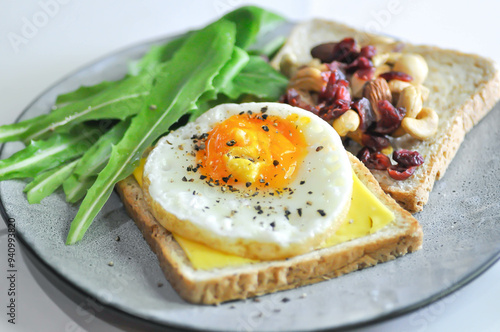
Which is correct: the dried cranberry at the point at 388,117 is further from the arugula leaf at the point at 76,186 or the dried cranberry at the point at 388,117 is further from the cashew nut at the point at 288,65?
the arugula leaf at the point at 76,186

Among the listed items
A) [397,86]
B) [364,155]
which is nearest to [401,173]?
[364,155]

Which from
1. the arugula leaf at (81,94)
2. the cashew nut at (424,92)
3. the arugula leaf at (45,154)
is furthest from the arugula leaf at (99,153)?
the cashew nut at (424,92)

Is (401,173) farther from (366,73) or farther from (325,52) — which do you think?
(325,52)

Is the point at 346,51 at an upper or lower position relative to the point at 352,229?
upper

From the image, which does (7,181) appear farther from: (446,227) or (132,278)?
(446,227)

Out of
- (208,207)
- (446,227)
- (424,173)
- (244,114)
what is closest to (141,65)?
(244,114)

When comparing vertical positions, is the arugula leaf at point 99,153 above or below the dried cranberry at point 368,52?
below

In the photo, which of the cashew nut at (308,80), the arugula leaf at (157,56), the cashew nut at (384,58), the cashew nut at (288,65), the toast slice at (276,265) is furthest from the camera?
the arugula leaf at (157,56)
